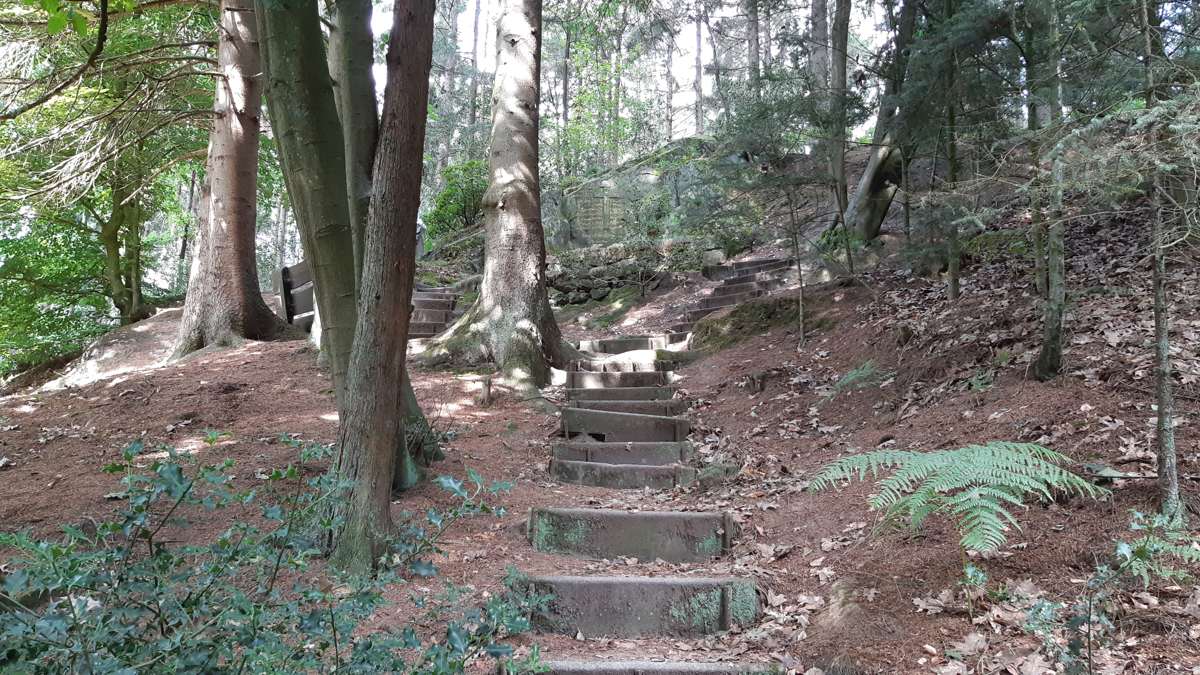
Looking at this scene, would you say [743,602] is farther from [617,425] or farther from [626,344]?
[626,344]

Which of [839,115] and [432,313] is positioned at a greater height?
[839,115]

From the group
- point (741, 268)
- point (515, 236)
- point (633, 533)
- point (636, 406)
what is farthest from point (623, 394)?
point (741, 268)

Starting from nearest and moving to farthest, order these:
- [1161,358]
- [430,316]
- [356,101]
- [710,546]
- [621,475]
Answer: [1161,358] → [710,546] → [356,101] → [621,475] → [430,316]

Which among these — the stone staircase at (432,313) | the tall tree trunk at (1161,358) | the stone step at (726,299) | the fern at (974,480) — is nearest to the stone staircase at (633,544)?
the fern at (974,480)

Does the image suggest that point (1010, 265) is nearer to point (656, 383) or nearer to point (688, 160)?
point (656, 383)

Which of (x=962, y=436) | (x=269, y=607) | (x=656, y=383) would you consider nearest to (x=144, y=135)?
(x=656, y=383)

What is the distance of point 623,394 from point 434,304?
5.90m

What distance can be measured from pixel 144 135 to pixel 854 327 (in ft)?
32.4

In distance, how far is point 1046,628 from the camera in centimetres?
225

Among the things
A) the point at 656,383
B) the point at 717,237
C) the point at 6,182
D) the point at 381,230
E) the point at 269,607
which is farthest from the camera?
the point at 6,182

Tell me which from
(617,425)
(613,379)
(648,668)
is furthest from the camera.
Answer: (613,379)

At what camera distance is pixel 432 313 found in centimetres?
1230

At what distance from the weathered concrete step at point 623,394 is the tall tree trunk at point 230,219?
4.82 m

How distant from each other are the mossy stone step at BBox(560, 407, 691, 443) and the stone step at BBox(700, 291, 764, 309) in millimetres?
4897
